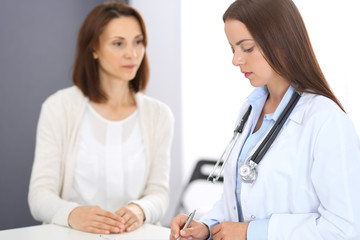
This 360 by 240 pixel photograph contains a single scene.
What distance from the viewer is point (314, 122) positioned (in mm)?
1347

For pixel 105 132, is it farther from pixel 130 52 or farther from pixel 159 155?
pixel 130 52

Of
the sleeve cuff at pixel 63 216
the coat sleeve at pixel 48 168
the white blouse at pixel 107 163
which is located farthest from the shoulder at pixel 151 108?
the sleeve cuff at pixel 63 216

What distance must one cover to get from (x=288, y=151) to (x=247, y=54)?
33cm

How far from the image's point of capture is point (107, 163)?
2.40 meters

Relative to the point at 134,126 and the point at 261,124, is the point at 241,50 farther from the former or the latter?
the point at 134,126

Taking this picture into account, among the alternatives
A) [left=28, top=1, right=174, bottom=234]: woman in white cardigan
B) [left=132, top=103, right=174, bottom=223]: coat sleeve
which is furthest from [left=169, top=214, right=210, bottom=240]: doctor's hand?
[left=132, top=103, right=174, bottom=223]: coat sleeve

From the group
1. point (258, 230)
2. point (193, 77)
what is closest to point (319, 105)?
point (258, 230)

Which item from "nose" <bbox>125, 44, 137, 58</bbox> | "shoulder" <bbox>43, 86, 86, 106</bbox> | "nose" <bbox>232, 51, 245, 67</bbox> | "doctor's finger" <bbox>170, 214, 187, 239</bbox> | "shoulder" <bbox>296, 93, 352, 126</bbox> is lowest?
"doctor's finger" <bbox>170, 214, 187, 239</bbox>

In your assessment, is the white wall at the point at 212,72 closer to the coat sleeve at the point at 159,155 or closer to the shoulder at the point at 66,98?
the coat sleeve at the point at 159,155

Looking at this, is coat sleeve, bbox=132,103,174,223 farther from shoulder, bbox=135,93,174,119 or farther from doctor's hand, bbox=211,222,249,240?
doctor's hand, bbox=211,222,249,240

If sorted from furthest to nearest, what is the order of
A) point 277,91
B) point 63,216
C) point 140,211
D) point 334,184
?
1. point 140,211
2. point 63,216
3. point 277,91
4. point 334,184

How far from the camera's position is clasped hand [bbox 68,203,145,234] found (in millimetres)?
1855

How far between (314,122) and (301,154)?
0.10m

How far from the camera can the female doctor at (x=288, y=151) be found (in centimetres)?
128
